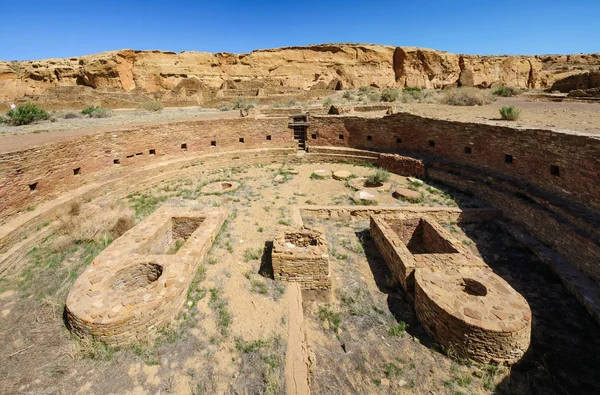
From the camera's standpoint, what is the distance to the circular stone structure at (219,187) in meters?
10.6

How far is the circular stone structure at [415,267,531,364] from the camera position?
4113 millimetres

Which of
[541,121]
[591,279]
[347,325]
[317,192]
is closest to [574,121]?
[541,121]

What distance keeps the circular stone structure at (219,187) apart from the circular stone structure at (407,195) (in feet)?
19.8

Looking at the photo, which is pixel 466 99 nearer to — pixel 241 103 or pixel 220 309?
pixel 241 103

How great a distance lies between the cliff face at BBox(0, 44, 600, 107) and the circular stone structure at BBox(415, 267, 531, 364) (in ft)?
91.5

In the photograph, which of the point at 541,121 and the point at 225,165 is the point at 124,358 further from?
the point at 541,121

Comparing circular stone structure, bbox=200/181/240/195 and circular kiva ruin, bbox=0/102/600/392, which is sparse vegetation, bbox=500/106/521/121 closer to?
circular kiva ruin, bbox=0/102/600/392

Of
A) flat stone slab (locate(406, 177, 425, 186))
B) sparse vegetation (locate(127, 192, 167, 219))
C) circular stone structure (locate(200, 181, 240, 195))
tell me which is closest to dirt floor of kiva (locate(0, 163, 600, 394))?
sparse vegetation (locate(127, 192, 167, 219))

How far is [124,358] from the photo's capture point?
3898 mm

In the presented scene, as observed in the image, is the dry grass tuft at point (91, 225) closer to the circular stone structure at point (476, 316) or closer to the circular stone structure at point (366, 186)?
the circular stone structure at point (476, 316)

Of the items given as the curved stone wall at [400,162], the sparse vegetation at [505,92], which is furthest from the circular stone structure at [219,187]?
the sparse vegetation at [505,92]

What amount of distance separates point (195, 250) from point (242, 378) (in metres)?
2.96

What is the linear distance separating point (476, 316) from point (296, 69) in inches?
1744

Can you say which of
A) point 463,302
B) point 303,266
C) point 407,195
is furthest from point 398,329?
point 407,195
